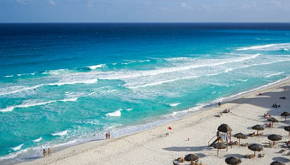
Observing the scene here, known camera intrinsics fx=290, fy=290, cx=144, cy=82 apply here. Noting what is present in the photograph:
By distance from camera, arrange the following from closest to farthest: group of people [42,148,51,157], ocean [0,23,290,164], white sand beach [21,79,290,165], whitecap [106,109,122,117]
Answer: white sand beach [21,79,290,165] < group of people [42,148,51,157] < ocean [0,23,290,164] < whitecap [106,109,122,117]

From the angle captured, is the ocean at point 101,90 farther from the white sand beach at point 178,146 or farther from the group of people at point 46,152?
the white sand beach at point 178,146

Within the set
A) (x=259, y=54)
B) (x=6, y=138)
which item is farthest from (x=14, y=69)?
(x=259, y=54)

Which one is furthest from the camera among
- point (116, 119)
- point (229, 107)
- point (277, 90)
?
point (277, 90)

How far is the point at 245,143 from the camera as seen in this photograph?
2072 centimetres

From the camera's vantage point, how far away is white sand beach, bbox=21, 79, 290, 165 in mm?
18875

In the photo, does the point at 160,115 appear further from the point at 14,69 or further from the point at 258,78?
the point at 14,69

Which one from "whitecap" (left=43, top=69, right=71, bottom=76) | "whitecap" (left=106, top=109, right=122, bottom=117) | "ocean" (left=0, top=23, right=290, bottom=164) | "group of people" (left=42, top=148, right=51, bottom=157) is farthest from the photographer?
"whitecap" (left=43, top=69, right=71, bottom=76)

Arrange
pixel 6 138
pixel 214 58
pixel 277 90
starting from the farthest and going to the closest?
pixel 214 58, pixel 277 90, pixel 6 138

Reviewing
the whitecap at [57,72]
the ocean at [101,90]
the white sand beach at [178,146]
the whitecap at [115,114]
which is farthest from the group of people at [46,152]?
the whitecap at [57,72]

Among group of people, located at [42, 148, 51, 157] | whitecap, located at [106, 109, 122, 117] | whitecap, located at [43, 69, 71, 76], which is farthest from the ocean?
group of people, located at [42, 148, 51, 157]

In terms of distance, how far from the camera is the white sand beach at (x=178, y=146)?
1888cm

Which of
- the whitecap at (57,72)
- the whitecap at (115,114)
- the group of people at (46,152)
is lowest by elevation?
the group of people at (46,152)

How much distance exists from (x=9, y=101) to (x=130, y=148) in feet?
54.8

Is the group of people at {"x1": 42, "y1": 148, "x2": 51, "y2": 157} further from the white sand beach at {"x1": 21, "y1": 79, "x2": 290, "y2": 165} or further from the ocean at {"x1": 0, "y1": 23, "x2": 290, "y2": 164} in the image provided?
the ocean at {"x1": 0, "y1": 23, "x2": 290, "y2": 164}
